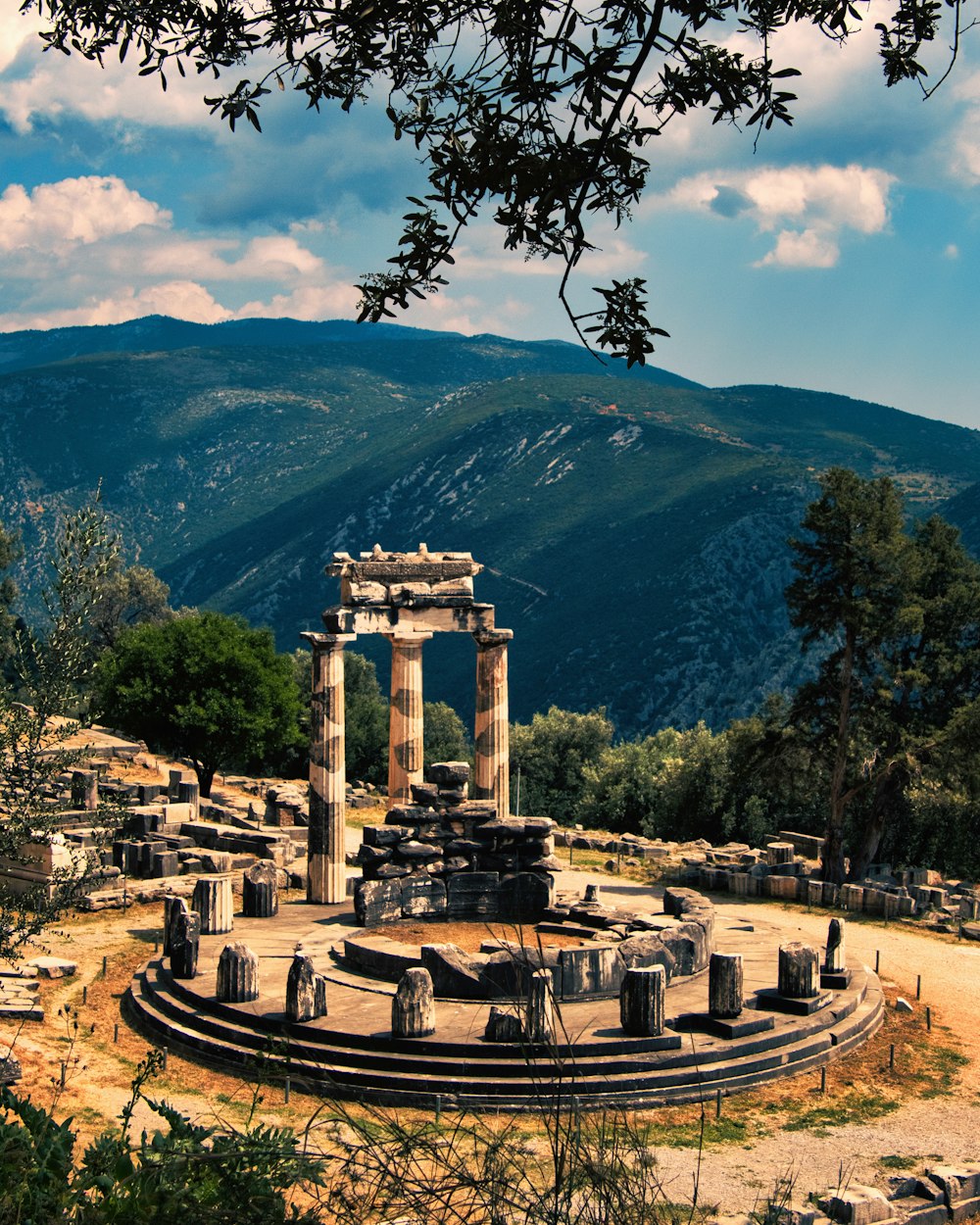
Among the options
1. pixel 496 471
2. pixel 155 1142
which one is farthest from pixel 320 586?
pixel 155 1142

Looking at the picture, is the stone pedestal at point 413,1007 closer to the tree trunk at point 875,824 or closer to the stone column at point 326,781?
the stone column at point 326,781

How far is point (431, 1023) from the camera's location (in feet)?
64.8

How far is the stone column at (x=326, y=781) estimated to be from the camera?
29641mm

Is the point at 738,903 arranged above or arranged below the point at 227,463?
below

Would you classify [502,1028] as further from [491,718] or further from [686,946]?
[491,718]

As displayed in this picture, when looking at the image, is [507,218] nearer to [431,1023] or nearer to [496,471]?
[431,1023]

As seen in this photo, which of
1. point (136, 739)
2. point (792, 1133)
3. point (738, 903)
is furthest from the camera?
point (136, 739)

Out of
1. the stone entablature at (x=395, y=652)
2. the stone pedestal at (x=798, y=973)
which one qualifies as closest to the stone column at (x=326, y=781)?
the stone entablature at (x=395, y=652)

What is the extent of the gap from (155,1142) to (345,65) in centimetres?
803

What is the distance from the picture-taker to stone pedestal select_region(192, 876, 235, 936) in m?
26.5

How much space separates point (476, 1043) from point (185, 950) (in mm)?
6148

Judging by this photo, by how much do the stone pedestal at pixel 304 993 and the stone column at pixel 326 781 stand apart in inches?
348

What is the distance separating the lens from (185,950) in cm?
2327

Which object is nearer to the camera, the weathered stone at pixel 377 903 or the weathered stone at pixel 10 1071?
the weathered stone at pixel 10 1071
